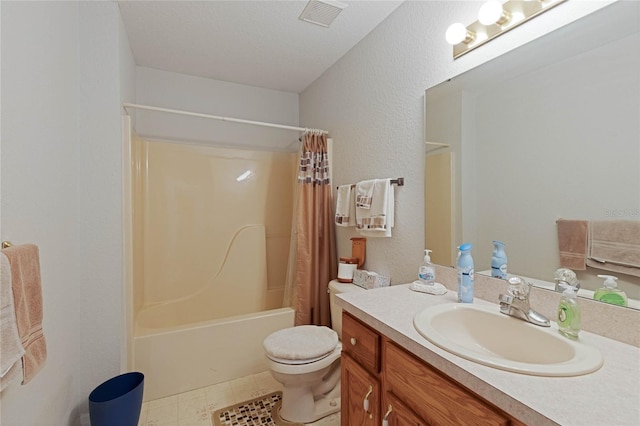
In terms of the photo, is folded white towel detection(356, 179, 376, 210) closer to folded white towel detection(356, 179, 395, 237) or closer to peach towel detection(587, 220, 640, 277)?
folded white towel detection(356, 179, 395, 237)

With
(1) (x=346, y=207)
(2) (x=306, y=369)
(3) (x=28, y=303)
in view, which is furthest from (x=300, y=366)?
(3) (x=28, y=303)

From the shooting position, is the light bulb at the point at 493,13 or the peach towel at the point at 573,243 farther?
the light bulb at the point at 493,13

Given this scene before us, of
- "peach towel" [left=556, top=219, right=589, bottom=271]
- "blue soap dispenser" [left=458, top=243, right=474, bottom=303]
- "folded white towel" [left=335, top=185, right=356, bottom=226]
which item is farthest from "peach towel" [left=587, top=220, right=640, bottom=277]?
"folded white towel" [left=335, top=185, right=356, bottom=226]

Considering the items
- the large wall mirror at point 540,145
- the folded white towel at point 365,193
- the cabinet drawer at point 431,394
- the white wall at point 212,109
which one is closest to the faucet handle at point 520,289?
the large wall mirror at point 540,145

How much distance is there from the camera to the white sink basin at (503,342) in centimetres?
69

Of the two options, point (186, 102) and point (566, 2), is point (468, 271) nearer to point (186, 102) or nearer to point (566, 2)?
point (566, 2)

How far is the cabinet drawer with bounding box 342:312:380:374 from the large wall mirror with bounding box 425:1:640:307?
0.57m

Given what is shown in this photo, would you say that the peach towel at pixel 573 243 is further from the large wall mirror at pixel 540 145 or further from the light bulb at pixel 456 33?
the light bulb at pixel 456 33

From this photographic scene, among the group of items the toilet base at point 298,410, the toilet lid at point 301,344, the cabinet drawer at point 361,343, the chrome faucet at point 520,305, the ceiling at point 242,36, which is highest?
the ceiling at point 242,36

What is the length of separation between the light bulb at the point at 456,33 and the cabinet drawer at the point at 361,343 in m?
1.28

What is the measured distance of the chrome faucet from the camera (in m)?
0.92

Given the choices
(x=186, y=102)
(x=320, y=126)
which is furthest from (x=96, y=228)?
(x=320, y=126)

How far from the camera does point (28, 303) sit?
2.92 feet

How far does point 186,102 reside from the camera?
2605 millimetres
